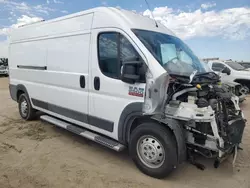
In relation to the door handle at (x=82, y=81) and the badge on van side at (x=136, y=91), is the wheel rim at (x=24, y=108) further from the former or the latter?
the badge on van side at (x=136, y=91)

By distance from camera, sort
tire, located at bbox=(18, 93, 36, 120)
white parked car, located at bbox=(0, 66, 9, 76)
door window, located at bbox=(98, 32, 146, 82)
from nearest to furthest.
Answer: door window, located at bbox=(98, 32, 146, 82)
tire, located at bbox=(18, 93, 36, 120)
white parked car, located at bbox=(0, 66, 9, 76)

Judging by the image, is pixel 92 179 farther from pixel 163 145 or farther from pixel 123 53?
pixel 123 53

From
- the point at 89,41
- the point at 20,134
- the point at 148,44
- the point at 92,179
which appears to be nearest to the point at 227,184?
the point at 92,179

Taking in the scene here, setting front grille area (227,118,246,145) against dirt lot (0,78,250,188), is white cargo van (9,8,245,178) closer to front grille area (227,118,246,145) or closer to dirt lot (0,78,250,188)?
front grille area (227,118,246,145)

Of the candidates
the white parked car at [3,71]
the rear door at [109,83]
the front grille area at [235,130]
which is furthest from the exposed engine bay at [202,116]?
the white parked car at [3,71]

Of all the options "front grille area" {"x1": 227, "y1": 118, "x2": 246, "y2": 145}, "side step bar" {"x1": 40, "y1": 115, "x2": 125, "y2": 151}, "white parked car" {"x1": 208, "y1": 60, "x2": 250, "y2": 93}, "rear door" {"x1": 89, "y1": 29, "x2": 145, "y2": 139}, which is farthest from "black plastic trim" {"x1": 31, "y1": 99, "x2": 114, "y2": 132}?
"white parked car" {"x1": 208, "y1": 60, "x2": 250, "y2": 93}

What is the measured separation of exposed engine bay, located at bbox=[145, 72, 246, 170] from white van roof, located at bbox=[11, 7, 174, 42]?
119cm

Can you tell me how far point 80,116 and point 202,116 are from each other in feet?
7.85

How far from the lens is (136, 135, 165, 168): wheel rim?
135 inches

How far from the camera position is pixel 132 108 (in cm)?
361

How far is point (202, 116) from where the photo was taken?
10.3 feet

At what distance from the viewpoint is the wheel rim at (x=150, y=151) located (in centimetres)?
344

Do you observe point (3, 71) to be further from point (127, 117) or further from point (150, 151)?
point (150, 151)

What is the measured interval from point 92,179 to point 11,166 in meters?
1.43
